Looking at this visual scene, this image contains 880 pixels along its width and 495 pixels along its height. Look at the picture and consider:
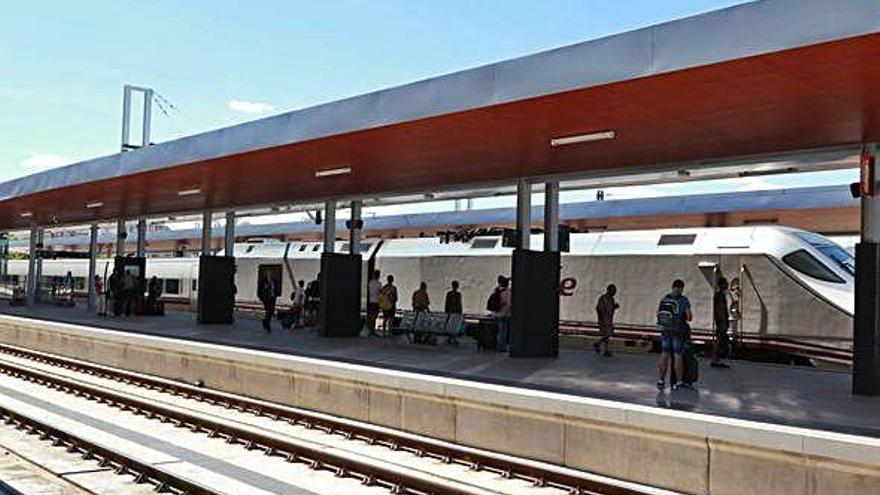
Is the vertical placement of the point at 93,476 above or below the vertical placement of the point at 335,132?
below

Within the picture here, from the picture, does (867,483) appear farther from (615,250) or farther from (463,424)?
(615,250)

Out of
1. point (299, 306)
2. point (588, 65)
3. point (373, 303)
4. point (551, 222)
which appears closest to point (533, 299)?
point (551, 222)

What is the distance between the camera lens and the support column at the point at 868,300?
37.4 feet

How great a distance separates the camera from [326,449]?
10.5 m

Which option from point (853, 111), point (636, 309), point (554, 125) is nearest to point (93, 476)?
point (554, 125)

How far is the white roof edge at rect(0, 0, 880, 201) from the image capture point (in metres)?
7.31

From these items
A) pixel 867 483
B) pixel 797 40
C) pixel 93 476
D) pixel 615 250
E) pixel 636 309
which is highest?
pixel 797 40

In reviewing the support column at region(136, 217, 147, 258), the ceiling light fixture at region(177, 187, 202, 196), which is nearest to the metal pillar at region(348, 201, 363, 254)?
the ceiling light fixture at region(177, 187, 202, 196)

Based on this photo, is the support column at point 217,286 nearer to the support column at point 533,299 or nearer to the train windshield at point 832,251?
the support column at point 533,299

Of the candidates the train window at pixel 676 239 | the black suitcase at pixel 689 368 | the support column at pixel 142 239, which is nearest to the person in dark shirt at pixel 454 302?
the train window at pixel 676 239

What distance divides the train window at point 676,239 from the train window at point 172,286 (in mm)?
22174

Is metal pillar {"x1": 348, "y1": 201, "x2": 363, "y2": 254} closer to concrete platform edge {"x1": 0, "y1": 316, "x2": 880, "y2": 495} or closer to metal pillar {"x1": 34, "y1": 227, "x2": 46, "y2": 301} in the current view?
concrete platform edge {"x1": 0, "y1": 316, "x2": 880, "y2": 495}

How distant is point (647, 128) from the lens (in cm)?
1121

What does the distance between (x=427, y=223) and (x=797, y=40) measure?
2659 cm
